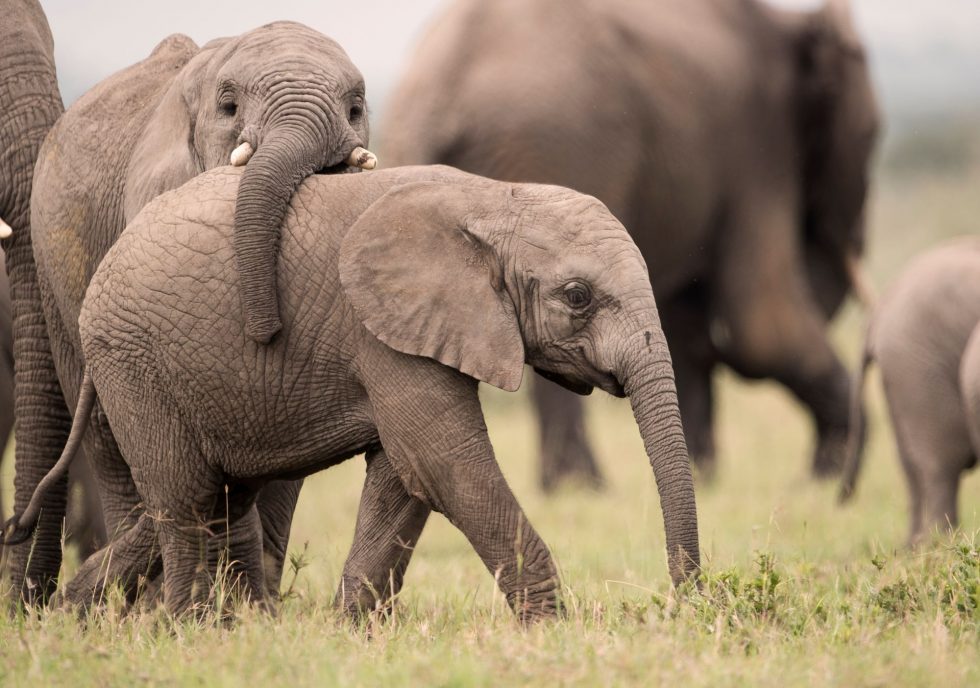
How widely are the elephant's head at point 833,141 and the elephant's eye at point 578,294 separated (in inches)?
237

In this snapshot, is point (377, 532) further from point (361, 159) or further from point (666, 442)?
point (361, 159)

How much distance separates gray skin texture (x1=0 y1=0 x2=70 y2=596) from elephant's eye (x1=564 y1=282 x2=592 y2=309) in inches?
94.3

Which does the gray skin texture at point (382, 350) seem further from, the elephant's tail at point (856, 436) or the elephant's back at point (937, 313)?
the elephant's tail at point (856, 436)

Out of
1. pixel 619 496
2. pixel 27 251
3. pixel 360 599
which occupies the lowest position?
pixel 619 496

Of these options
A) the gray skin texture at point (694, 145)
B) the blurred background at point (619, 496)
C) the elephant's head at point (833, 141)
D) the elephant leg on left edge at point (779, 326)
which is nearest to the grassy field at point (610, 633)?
the blurred background at point (619, 496)

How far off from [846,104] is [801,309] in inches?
54.7

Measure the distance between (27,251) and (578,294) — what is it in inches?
102

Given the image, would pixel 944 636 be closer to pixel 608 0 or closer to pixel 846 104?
pixel 608 0

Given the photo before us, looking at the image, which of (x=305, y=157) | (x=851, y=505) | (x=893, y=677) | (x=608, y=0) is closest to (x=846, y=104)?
(x=608, y=0)

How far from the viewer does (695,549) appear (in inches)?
188

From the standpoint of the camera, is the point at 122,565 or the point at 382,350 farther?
the point at 122,565

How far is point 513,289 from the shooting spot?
5.07m

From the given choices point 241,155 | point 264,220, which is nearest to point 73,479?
point 241,155

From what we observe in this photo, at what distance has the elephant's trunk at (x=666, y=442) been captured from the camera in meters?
4.74
